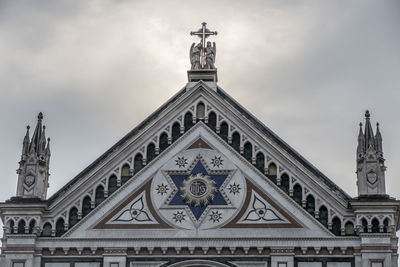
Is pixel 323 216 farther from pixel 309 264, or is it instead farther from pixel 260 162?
pixel 260 162

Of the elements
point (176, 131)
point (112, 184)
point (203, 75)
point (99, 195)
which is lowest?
point (99, 195)

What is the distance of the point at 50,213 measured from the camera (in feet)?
110

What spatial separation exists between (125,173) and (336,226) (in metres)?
6.09

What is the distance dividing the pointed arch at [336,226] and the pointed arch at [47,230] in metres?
7.75

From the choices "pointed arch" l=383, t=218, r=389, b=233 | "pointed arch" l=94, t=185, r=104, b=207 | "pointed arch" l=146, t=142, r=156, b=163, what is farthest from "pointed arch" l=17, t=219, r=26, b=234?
"pointed arch" l=383, t=218, r=389, b=233

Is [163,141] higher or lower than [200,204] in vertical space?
higher

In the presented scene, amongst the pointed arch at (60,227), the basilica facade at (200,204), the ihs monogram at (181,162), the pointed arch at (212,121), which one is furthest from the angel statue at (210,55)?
the pointed arch at (60,227)

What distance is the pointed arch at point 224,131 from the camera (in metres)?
34.4

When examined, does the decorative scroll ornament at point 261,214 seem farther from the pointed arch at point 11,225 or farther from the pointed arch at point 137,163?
the pointed arch at point 11,225

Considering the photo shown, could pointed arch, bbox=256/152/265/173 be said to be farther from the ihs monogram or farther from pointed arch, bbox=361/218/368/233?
pointed arch, bbox=361/218/368/233

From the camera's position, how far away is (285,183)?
3359 centimetres

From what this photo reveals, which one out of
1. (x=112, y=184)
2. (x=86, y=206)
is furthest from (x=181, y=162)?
(x=86, y=206)

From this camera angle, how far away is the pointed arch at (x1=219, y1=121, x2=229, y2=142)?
34.4 meters

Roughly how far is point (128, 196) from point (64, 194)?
5.86 ft
